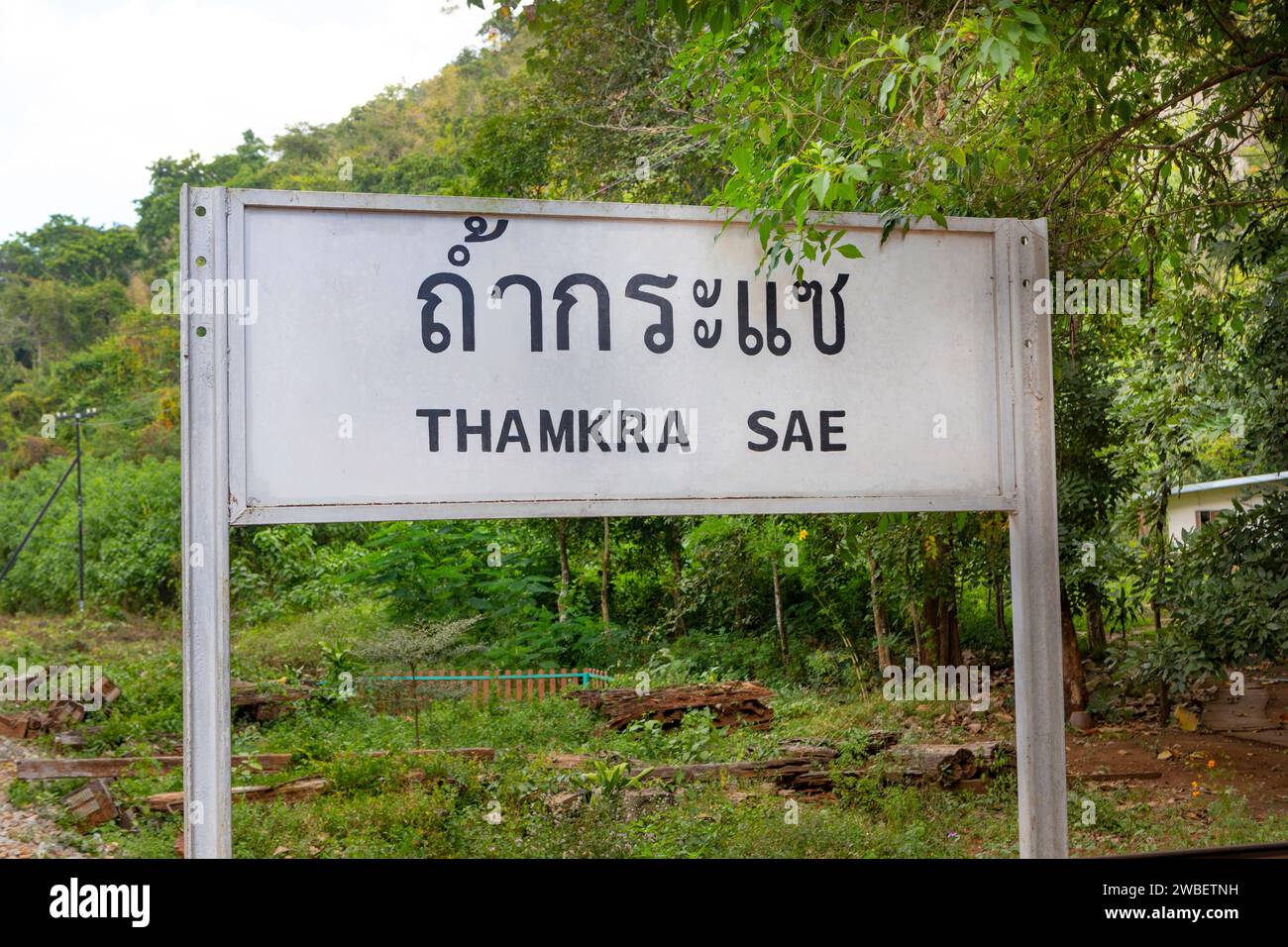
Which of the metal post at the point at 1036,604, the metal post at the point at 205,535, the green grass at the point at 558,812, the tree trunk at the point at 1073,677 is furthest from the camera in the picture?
the tree trunk at the point at 1073,677

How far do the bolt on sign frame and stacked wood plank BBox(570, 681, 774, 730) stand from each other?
257 inches

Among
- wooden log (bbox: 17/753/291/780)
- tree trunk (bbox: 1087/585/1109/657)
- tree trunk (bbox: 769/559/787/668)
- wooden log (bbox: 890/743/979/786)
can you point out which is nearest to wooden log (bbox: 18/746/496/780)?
wooden log (bbox: 17/753/291/780)

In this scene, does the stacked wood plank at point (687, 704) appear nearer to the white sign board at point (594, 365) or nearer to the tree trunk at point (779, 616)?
the tree trunk at point (779, 616)

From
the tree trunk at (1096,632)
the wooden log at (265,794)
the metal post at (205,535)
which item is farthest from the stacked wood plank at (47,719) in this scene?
the tree trunk at (1096,632)

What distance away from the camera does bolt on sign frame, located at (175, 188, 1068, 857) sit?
203 cm

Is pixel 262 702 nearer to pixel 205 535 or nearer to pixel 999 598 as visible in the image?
pixel 999 598

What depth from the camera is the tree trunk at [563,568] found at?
12047 mm

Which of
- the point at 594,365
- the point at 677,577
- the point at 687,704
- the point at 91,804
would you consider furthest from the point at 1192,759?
the point at 91,804

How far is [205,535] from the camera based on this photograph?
78.4 inches

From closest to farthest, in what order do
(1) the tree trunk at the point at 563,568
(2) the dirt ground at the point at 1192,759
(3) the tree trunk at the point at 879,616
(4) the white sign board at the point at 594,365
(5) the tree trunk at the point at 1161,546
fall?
(4) the white sign board at the point at 594,365 → (5) the tree trunk at the point at 1161,546 → (2) the dirt ground at the point at 1192,759 → (3) the tree trunk at the point at 879,616 → (1) the tree trunk at the point at 563,568

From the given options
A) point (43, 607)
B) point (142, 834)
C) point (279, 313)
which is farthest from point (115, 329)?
point (279, 313)

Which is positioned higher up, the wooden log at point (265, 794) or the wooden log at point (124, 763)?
the wooden log at point (124, 763)

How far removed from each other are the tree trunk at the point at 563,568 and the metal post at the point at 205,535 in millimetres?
9852

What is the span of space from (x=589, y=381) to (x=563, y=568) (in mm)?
10194
